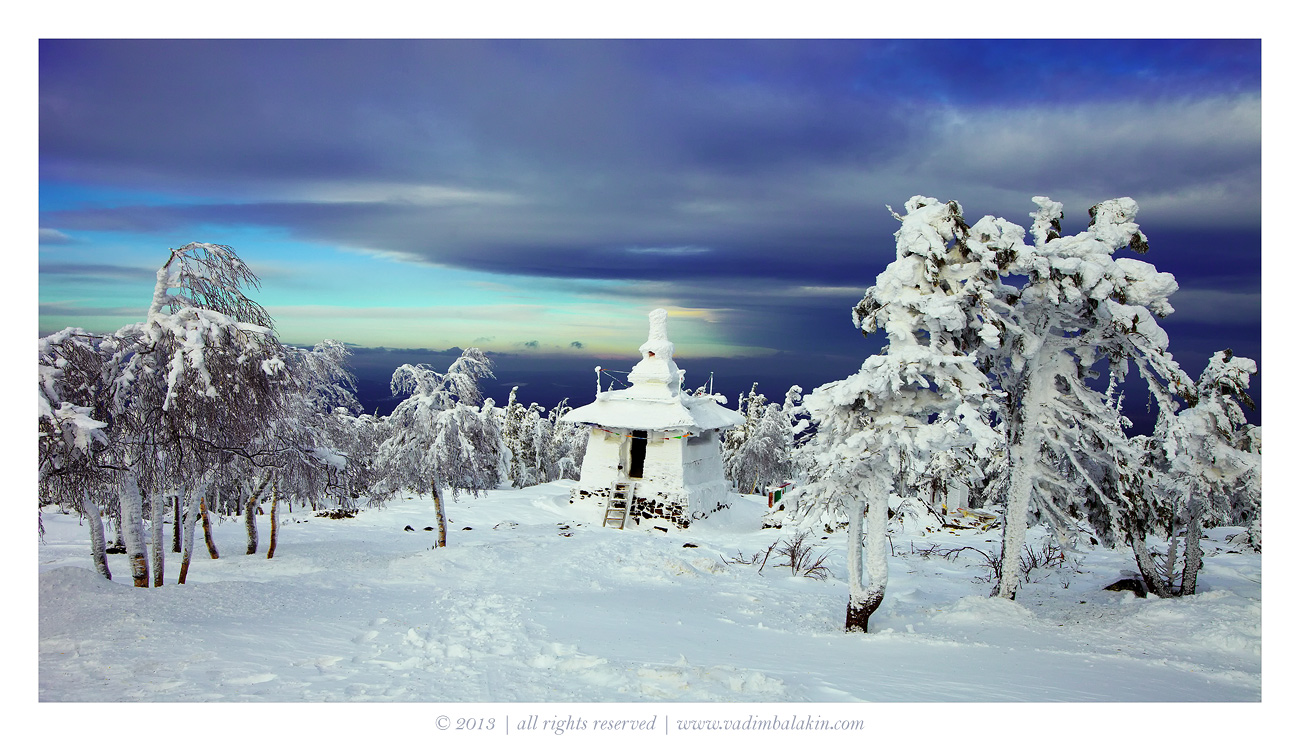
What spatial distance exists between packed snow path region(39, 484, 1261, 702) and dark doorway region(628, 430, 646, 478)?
25.6 feet

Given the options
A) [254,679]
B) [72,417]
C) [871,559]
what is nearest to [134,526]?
[72,417]

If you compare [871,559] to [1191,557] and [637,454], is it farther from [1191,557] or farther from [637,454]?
[637,454]

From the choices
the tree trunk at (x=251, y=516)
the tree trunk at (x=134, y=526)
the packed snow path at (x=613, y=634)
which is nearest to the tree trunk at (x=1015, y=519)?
the packed snow path at (x=613, y=634)

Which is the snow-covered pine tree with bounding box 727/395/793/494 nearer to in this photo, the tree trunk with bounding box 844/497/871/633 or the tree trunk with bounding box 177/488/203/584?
the tree trunk with bounding box 844/497/871/633

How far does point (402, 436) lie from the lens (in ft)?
59.1

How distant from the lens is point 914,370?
8.81 meters

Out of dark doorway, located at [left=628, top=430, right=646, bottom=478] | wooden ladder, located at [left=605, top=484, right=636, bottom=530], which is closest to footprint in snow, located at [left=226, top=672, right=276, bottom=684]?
wooden ladder, located at [left=605, top=484, right=636, bottom=530]

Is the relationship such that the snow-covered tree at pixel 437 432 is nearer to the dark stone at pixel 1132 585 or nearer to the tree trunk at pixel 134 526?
the tree trunk at pixel 134 526

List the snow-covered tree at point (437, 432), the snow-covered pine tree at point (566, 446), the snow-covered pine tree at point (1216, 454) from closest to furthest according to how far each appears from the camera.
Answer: the snow-covered pine tree at point (1216, 454)
the snow-covered tree at point (437, 432)
the snow-covered pine tree at point (566, 446)

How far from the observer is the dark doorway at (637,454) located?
23.4 meters

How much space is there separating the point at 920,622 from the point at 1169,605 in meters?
3.85

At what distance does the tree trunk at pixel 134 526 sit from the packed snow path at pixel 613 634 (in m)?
1.32

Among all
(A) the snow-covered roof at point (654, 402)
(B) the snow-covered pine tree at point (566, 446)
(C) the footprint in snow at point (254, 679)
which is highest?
(A) the snow-covered roof at point (654, 402)
